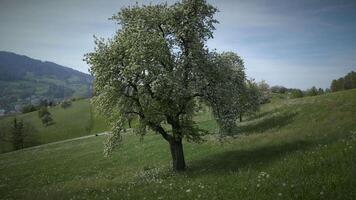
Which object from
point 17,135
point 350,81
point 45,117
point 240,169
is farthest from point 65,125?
point 240,169

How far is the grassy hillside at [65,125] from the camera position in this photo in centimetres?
13838

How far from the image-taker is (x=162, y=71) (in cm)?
2647

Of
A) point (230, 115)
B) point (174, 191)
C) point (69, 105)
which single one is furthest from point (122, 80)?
point (69, 105)

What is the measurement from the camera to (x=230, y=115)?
1098 inches

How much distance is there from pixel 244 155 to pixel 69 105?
170627 mm

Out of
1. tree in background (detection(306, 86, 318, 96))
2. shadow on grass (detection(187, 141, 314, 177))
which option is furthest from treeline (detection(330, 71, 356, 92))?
shadow on grass (detection(187, 141, 314, 177))

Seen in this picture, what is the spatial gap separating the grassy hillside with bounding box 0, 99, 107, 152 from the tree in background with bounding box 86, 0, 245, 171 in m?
116

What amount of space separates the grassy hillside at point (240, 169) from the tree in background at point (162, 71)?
431cm

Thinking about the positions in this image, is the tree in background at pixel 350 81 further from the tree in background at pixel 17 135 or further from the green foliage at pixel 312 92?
the tree in background at pixel 17 135

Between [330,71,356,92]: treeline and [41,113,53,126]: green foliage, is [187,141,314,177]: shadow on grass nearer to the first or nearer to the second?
[330,71,356,92]: treeline

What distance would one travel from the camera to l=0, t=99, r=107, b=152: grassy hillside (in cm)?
13838

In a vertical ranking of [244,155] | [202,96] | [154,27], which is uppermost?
[154,27]

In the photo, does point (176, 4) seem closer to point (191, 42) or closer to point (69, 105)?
point (191, 42)

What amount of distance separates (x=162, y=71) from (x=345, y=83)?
413 ft
